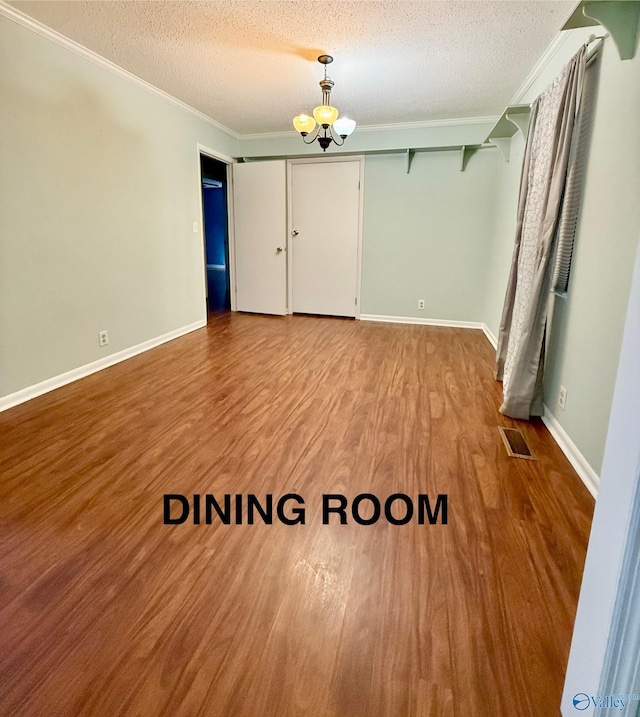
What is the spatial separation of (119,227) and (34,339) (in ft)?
3.92

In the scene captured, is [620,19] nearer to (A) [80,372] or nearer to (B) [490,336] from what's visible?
(B) [490,336]

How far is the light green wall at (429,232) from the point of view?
4.71 metres

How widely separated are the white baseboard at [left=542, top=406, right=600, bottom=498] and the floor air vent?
180 mm

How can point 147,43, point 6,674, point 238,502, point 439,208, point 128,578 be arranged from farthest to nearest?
point 439,208, point 147,43, point 238,502, point 128,578, point 6,674

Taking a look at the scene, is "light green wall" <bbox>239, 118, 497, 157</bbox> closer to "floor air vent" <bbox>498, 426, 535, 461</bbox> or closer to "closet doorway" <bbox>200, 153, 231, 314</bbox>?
"closet doorway" <bbox>200, 153, 231, 314</bbox>

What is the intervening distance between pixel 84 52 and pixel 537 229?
330 centimetres

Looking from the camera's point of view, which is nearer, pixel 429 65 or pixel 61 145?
pixel 61 145

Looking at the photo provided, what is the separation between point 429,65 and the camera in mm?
3045

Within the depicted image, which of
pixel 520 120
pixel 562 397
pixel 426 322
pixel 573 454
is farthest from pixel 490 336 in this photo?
pixel 573 454

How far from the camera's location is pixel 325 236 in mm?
5297

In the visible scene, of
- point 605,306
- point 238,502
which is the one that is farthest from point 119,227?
point 605,306

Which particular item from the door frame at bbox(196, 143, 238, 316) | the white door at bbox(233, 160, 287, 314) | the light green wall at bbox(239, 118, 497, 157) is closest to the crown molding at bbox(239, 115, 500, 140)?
the light green wall at bbox(239, 118, 497, 157)

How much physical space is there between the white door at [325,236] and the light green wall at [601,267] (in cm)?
296

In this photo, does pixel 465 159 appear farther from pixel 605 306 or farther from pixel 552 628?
pixel 552 628
